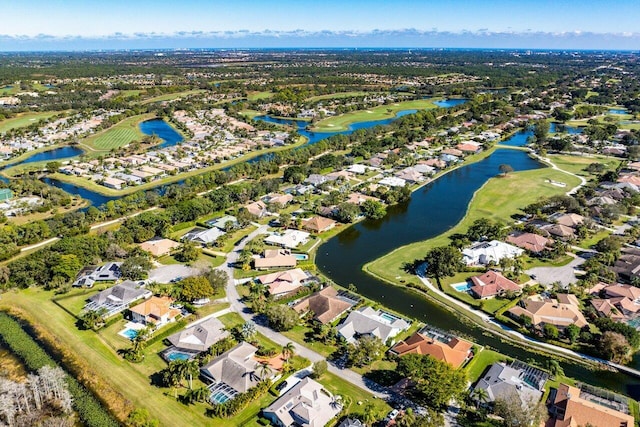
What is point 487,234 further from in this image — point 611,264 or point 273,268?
point 273,268

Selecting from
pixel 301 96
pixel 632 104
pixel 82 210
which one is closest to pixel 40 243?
pixel 82 210

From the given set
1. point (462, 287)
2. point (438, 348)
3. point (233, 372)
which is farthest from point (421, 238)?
point (233, 372)

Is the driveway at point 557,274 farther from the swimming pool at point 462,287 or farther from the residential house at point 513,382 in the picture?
the residential house at point 513,382

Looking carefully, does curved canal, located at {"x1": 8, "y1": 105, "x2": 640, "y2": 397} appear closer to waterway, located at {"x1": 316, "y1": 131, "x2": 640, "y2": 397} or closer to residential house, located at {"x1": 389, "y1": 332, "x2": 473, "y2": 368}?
waterway, located at {"x1": 316, "y1": 131, "x2": 640, "y2": 397}

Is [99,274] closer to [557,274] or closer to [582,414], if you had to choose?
[582,414]

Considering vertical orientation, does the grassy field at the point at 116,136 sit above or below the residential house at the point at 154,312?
above

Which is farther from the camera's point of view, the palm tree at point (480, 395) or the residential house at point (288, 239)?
the residential house at point (288, 239)

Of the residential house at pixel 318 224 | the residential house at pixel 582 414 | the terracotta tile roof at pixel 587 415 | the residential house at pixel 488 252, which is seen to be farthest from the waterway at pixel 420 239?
the residential house at pixel 488 252

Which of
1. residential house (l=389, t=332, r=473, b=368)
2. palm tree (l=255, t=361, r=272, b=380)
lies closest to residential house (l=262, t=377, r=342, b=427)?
palm tree (l=255, t=361, r=272, b=380)
